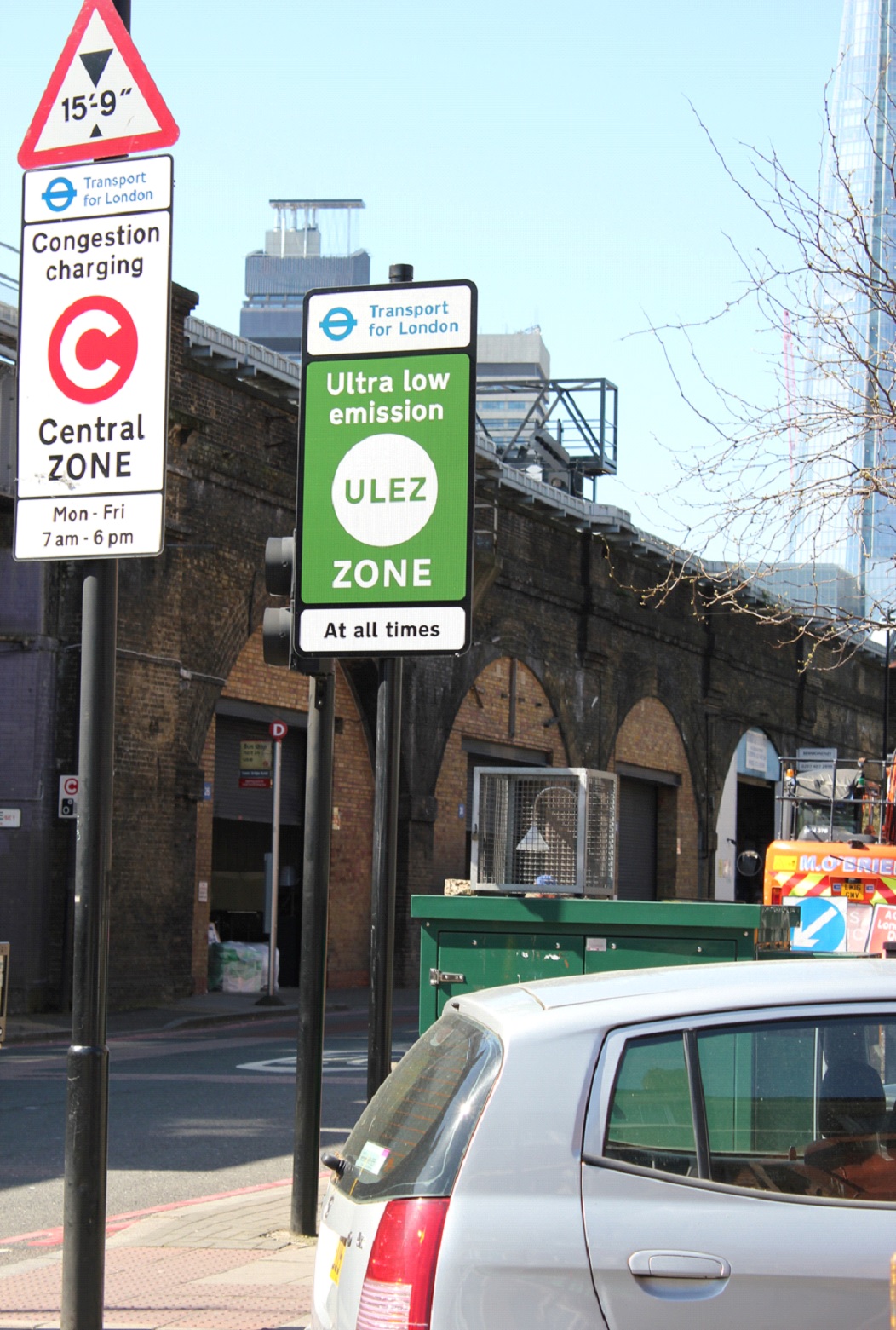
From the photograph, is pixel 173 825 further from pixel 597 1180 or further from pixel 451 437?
pixel 597 1180

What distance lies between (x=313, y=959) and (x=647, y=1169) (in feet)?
13.9

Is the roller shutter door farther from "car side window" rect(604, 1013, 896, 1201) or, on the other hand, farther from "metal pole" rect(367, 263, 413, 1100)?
"car side window" rect(604, 1013, 896, 1201)

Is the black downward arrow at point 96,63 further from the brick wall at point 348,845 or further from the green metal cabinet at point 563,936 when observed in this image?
the brick wall at point 348,845

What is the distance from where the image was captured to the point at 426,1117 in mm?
3672

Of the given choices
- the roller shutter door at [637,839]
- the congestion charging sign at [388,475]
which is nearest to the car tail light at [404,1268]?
the congestion charging sign at [388,475]

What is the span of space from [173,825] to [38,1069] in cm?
717

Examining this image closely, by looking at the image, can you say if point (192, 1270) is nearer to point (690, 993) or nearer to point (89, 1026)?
point (89, 1026)

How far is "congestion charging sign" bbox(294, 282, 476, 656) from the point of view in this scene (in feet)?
22.2

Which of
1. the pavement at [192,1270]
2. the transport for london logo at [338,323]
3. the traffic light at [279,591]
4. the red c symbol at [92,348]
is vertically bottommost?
the pavement at [192,1270]

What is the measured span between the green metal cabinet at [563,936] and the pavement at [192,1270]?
4.39ft

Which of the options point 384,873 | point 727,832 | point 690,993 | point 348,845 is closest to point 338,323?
point 384,873

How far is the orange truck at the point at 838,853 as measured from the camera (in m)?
15.6

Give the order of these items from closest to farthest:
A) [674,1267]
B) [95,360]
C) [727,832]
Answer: [674,1267] < [95,360] < [727,832]

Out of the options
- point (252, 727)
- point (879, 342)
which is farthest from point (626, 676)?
point (879, 342)
